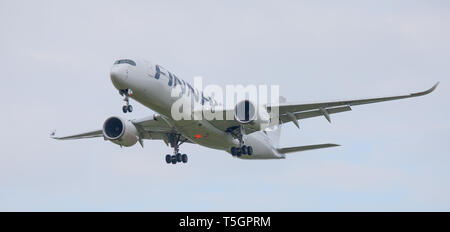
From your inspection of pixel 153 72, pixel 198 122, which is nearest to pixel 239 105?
pixel 198 122

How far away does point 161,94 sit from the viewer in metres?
29.7

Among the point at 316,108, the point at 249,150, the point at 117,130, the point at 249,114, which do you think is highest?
the point at 316,108

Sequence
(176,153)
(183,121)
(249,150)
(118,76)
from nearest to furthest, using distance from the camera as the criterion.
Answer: (118,76)
(183,121)
(249,150)
(176,153)

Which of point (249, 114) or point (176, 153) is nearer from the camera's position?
point (249, 114)

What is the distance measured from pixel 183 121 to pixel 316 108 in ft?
22.7

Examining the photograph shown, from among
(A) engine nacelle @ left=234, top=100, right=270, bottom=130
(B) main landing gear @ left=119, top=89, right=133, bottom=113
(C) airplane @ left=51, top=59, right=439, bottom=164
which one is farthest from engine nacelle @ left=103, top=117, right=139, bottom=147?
(A) engine nacelle @ left=234, top=100, right=270, bottom=130

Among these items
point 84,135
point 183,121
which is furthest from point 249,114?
point 84,135

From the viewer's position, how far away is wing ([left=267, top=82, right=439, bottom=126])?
3127 cm

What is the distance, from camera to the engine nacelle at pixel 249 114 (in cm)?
3130

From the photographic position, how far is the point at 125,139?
3412 cm

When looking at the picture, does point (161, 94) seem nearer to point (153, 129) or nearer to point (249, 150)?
point (153, 129)

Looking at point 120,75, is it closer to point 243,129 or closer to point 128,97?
point 128,97

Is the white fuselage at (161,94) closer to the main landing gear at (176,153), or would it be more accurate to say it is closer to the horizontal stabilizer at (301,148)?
the main landing gear at (176,153)

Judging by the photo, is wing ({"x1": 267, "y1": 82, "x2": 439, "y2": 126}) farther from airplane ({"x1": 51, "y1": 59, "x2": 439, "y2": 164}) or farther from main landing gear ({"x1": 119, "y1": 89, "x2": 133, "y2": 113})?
main landing gear ({"x1": 119, "y1": 89, "x2": 133, "y2": 113})
